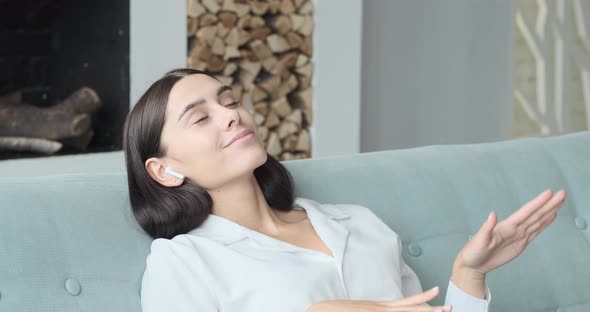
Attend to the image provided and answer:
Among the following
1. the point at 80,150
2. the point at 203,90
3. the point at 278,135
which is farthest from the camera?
the point at 278,135

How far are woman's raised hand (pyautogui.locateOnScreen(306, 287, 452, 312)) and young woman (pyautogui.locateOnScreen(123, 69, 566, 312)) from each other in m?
0.03

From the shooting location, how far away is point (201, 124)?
1.63m

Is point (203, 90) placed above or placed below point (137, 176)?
above

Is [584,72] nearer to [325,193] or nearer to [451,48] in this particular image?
[451,48]

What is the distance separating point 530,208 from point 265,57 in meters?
2.50

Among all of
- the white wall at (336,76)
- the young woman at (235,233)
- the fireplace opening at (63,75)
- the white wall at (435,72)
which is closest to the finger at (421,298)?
the young woman at (235,233)

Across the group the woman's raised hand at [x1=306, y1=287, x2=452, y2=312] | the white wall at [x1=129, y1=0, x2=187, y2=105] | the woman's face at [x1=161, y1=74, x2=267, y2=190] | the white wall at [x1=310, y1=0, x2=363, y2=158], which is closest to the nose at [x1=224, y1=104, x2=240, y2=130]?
the woman's face at [x1=161, y1=74, x2=267, y2=190]

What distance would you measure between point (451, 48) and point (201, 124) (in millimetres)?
3294

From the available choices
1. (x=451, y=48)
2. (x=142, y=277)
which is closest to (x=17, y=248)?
(x=142, y=277)

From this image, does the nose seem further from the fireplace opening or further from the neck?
the fireplace opening

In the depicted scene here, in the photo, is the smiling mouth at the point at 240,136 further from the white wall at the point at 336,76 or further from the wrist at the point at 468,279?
the white wall at the point at 336,76

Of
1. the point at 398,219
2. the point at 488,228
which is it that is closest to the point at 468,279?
the point at 488,228

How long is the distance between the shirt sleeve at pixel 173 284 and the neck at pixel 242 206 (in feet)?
0.55

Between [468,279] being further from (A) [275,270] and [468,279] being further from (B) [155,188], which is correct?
(B) [155,188]
